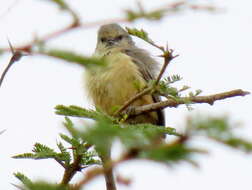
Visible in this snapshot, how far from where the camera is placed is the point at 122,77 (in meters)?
5.42

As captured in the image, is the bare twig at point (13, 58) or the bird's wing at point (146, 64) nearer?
the bare twig at point (13, 58)

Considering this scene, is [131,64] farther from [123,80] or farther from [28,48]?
[28,48]

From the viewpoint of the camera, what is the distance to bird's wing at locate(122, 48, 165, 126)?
564 cm

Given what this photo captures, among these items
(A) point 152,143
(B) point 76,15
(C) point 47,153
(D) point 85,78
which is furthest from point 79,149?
(D) point 85,78

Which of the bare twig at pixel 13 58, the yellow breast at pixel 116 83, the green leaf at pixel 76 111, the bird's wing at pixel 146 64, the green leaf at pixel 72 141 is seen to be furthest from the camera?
the bird's wing at pixel 146 64

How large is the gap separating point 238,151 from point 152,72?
5.01 m

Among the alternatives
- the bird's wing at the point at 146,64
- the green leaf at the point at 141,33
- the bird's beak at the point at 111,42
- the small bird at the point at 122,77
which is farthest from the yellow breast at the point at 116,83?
the green leaf at the point at 141,33

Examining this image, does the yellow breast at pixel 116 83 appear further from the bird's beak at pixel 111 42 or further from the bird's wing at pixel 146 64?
the bird's beak at pixel 111 42

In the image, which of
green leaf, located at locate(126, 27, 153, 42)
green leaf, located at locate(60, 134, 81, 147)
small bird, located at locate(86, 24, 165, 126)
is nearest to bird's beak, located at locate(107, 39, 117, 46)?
small bird, located at locate(86, 24, 165, 126)

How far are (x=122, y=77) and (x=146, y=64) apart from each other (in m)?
0.57

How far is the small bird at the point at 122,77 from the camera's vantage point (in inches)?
213

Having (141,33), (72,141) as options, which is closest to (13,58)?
(141,33)

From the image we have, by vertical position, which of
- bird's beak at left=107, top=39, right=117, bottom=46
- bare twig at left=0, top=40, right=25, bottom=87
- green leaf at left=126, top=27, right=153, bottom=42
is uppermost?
bird's beak at left=107, top=39, right=117, bottom=46

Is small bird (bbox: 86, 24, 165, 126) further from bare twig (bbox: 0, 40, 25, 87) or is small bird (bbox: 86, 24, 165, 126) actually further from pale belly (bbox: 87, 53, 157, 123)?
bare twig (bbox: 0, 40, 25, 87)
